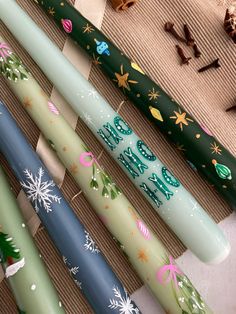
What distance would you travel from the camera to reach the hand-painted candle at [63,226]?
0.96 feet

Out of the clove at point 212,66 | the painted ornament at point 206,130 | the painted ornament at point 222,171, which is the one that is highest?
the clove at point 212,66

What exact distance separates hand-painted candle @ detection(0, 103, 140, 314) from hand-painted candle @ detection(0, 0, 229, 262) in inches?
1.8

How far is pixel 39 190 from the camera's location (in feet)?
1.02

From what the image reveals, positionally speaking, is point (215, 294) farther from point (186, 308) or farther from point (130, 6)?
point (130, 6)

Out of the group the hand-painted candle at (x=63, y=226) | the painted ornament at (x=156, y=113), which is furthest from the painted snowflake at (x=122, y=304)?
the painted ornament at (x=156, y=113)

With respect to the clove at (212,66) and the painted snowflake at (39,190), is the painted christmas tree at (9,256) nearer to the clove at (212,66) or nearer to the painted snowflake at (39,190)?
the painted snowflake at (39,190)

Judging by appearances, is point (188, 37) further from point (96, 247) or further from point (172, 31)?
point (96, 247)

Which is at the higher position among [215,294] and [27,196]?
[27,196]

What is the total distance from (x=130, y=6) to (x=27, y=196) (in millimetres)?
163

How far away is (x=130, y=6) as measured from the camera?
1.19 feet

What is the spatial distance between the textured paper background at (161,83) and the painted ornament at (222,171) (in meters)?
0.02

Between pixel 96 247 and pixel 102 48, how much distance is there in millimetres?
140

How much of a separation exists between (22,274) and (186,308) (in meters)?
0.10

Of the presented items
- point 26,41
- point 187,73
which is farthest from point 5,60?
point 187,73
